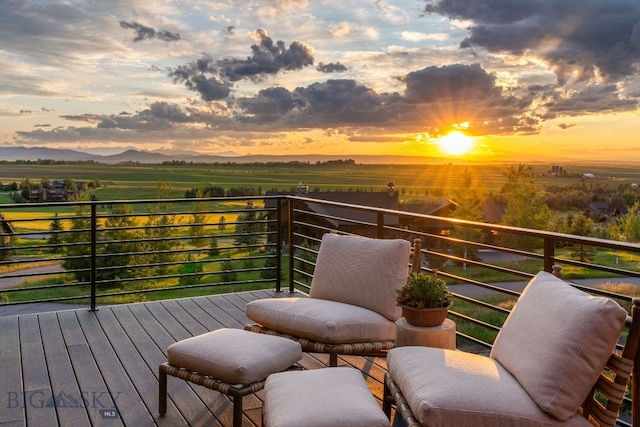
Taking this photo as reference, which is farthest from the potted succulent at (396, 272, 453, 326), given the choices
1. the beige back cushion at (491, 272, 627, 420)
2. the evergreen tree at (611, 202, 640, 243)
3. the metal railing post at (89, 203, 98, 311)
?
the evergreen tree at (611, 202, 640, 243)

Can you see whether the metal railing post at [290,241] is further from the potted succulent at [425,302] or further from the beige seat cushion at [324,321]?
the potted succulent at [425,302]

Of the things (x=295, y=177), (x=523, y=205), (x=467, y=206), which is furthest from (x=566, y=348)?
(x=523, y=205)

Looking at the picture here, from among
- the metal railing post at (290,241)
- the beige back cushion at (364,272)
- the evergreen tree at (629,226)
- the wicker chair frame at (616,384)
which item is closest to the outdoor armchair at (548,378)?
the wicker chair frame at (616,384)

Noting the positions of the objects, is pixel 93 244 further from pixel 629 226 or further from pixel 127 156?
pixel 629 226

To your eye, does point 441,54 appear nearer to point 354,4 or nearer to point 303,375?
point 354,4

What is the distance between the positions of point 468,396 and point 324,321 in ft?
4.21

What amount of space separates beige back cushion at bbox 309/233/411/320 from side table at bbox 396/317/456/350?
1.78 ft

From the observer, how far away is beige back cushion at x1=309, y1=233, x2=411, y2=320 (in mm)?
3641

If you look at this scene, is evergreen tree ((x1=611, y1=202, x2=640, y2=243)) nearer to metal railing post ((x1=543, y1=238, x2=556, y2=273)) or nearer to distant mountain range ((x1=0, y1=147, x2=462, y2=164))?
distant mountain range ((x1=0, y1=147, x2=462, y2=164))

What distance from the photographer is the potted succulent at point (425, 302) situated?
3008 millimetres

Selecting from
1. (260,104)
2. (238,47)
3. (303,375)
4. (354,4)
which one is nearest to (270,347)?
(303,375)

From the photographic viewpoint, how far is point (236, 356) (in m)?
2.78

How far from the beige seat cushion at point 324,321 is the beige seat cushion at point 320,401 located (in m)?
0.68

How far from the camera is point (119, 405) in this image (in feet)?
10.4
